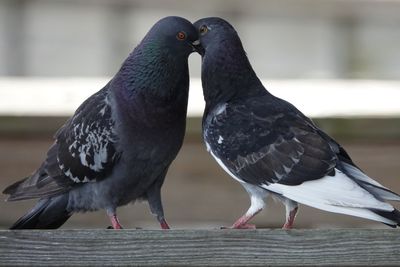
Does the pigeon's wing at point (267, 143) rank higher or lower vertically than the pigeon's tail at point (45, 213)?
higher

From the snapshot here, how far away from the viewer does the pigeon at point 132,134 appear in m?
3.73

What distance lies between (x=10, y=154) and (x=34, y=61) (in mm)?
2173

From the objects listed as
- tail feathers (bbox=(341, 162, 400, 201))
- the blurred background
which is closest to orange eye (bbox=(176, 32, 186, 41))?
the blurred background

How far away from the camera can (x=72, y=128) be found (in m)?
3.88

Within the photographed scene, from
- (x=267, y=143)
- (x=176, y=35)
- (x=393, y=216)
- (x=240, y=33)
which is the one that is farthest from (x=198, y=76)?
(x=393, y=216)

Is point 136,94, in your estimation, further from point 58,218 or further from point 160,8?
point 160,8

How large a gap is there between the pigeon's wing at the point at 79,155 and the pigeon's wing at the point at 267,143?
41cm

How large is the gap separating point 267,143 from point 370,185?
0.47 metres

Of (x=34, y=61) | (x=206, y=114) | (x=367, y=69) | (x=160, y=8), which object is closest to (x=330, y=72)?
(x=367, y=69)

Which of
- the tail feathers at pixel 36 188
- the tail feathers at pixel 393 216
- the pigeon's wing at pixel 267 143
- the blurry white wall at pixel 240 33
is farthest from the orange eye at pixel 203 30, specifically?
the blurry white wall at pixel 240 33

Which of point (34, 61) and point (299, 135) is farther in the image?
point (34, 61)

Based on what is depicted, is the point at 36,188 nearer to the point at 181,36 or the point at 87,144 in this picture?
the point at 87,144

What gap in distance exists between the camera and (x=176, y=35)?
370cm

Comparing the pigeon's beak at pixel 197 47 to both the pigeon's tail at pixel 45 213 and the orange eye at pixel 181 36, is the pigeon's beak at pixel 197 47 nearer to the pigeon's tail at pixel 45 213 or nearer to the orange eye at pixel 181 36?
the orange eye at pixel 181 36
